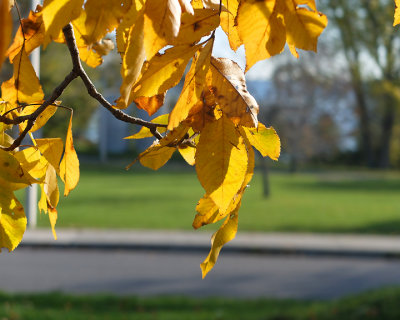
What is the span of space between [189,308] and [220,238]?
16.9 ft

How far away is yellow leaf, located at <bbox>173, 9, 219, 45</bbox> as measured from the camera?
64 centimetres

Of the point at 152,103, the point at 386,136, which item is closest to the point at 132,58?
the point at 152,103

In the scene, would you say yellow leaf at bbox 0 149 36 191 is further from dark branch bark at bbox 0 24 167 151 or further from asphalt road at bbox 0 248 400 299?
asphalt road at bbox 0 248 400 299

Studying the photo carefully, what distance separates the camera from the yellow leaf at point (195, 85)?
0.61 meters

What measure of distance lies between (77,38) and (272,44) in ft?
1.28

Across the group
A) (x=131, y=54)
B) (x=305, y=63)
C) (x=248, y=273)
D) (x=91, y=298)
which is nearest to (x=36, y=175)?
(x=131, y=54)

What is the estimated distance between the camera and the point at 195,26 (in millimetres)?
643

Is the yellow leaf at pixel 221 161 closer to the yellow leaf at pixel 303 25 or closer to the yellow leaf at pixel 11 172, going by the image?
the yellow leaf at pixel 303 25

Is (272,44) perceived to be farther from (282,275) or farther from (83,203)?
(83,203)

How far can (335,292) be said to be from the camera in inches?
285

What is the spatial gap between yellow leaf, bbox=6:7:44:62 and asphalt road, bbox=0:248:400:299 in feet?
20.6

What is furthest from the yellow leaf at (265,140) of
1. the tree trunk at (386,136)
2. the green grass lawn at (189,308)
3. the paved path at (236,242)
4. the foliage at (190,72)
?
the tree trunk at (386,136)

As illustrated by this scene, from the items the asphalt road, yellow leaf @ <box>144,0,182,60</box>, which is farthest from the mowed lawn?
yellow leaf @ <box>144,0,182,60</box>

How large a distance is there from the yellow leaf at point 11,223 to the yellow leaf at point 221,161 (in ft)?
0.83
